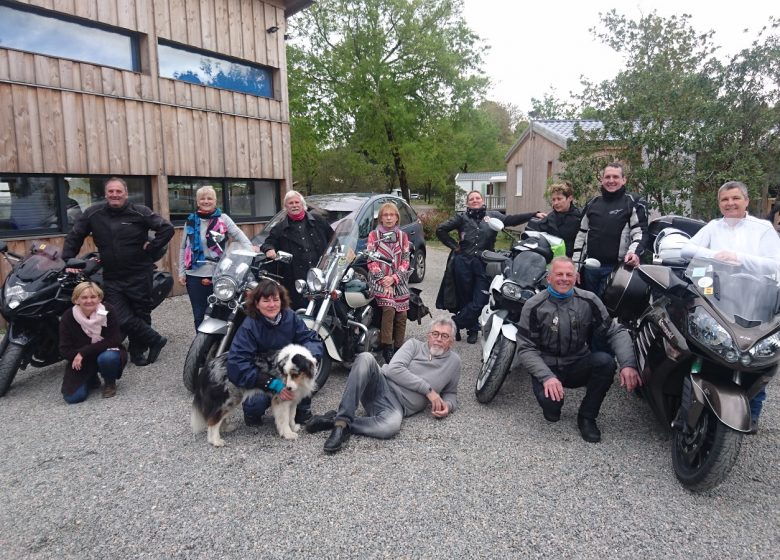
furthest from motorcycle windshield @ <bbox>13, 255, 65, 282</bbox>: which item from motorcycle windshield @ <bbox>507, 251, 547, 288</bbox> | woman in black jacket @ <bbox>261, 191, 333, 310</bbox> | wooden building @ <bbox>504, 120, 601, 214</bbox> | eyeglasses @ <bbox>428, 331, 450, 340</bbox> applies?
wooden building @ <bbox>504, 120, 601, 214</bbox>

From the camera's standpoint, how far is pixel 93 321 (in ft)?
14.6

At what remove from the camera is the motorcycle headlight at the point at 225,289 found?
162 inches

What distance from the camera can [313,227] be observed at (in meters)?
5.46

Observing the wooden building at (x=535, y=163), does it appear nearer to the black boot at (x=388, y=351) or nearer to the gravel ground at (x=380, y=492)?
the black boot at (x=388, y=351)

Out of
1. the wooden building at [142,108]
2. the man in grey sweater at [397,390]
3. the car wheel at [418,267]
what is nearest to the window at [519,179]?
the car wheel at [418,267]

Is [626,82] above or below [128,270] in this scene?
above

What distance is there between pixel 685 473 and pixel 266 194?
31.5 feet

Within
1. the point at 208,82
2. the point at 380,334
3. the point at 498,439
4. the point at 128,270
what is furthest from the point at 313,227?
the point at 208,82

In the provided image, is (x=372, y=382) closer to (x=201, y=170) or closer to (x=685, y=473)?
(x=685, y=473)

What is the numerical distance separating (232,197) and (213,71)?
2325mm

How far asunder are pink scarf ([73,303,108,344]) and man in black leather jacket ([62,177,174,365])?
0.70 metres

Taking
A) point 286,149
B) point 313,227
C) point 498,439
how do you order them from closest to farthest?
point 498,439 < point 313,227 < point 286,149

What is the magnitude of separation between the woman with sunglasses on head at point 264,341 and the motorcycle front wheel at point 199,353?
0.70m

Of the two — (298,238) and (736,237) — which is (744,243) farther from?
(298,238)
